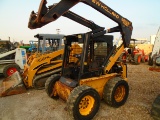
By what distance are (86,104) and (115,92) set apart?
110 centimetres

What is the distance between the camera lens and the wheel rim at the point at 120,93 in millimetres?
5256

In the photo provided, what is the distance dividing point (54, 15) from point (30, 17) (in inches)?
33.9

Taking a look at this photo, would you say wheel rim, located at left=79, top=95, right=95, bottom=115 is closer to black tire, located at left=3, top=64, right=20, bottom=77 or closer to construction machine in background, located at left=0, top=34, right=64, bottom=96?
construction machine in background, located at left=0, top=34, right=64, bottom=96

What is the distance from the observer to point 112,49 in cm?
542

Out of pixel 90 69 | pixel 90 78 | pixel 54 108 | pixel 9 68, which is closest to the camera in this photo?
pixel 90 78

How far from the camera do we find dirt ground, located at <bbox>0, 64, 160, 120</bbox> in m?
4.70

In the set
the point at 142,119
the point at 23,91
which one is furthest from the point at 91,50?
the point at 23,91

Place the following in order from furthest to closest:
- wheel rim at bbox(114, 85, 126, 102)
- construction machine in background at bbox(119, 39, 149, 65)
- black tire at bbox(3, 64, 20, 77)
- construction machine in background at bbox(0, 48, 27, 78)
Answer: construction machine in background at bbox(119, 39, 149, 65) → construction machine in background at bbox(0, 48, 27, 78) → black tire at bbox(3, 64, 20, 77) → wheel rim at bbox(114, 85, 126, 102)

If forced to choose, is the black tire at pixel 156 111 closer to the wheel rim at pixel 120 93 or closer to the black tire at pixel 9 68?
the wheel rim at pixel 120 93

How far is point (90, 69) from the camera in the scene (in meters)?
5.00

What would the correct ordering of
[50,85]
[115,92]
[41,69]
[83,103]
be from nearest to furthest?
1. [83,103]
2. [115,92]
3. [50,85]
4. [41,69]

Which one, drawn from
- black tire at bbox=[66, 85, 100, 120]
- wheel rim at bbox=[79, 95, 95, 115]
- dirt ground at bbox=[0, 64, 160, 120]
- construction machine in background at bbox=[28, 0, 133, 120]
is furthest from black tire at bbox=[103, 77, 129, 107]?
wheel rim at bbox=[79, 95, 95, 115]

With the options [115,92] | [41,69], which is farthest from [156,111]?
[41,69]

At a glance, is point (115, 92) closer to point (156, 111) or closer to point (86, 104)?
point (86, 104)
